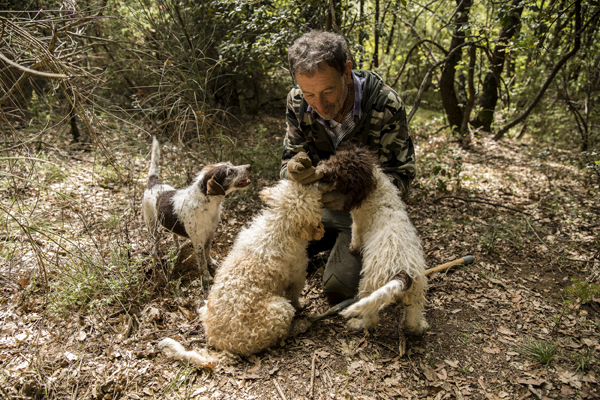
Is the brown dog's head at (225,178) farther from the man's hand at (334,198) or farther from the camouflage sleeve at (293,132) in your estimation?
the man's hand at (334,198)

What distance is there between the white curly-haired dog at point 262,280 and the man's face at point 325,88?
719 millimetres

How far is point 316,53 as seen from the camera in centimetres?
247

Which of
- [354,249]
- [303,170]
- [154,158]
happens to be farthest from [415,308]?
[154,158]

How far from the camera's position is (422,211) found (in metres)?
4.73

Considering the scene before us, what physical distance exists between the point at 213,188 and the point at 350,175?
1.50 metres

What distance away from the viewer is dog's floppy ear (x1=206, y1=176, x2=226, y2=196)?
3.18 meters

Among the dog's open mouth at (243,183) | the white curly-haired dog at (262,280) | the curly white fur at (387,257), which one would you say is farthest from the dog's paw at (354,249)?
the dog's open mouth at (243,183)

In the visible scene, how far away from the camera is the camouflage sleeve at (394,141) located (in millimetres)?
3025

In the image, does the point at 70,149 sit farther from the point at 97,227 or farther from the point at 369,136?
the point at 369,136

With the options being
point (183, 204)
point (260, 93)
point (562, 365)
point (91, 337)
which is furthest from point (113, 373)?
point (260, 93)

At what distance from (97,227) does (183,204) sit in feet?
4.85

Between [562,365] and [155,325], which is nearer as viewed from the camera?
[562,365]

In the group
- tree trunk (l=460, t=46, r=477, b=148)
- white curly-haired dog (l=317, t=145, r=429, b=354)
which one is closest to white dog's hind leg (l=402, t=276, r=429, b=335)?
white curly-haired dog (l=317, t=145, r=429, b=354)

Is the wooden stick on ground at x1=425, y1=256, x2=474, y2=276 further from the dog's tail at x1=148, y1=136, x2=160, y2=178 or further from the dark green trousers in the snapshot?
the dog's tail at x1=148, y1=136, x2=160, y2=178
